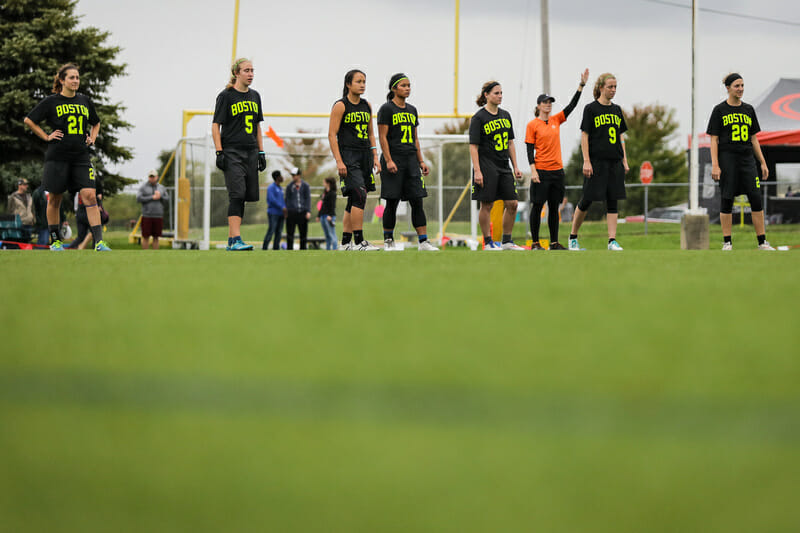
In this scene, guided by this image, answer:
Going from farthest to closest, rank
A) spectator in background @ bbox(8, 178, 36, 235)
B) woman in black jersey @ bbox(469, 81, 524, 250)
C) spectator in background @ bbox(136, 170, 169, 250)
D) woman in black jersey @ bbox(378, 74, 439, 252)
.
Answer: spectator in background @ bbox(8, 178, 36, 235), spectator in background @ bbox(136, 170, 169, 250), woman in black jersey @ bbox(469, 81, 524, 250), woman in black jersey @ bbox(378, 74, 439, 252)

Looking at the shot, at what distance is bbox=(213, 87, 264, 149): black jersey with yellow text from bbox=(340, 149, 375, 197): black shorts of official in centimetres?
103

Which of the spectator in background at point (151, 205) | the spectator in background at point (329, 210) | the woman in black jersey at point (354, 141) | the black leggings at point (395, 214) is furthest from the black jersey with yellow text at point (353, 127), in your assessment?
the spectator in background at point (151, 205)

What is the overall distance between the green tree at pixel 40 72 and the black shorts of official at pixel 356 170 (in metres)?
22.5

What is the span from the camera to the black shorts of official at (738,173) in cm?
855

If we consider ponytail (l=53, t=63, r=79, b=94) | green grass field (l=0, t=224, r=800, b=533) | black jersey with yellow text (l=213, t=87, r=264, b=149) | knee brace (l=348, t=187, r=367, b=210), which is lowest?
green grass field (l=0, t=224, r=800, b=533)

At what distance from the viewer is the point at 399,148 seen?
8516 millimetres

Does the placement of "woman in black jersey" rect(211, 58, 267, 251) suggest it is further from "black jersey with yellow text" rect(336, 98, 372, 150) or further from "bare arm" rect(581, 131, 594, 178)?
"bare arm" rect(581, 131, 594, 178)

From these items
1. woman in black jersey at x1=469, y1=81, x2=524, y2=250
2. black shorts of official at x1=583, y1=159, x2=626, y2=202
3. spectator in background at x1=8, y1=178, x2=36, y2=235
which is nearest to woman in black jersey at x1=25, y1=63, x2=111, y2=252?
woman in black jersey at x1=469, y1=81, x2=524, y2=250

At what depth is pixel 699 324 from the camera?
2205 millimetres

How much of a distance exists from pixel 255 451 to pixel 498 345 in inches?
34.1

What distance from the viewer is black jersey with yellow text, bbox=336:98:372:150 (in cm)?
841

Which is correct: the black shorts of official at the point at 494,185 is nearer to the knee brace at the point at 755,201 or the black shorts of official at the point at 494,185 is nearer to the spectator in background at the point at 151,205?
the knee brace at the point at 755,201

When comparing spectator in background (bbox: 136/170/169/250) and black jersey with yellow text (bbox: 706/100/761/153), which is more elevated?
black jersey with yellow text (bbox: 706/100/761/153)

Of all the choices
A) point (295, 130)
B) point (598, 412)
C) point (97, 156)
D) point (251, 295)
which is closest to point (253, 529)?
point (598, 412)
